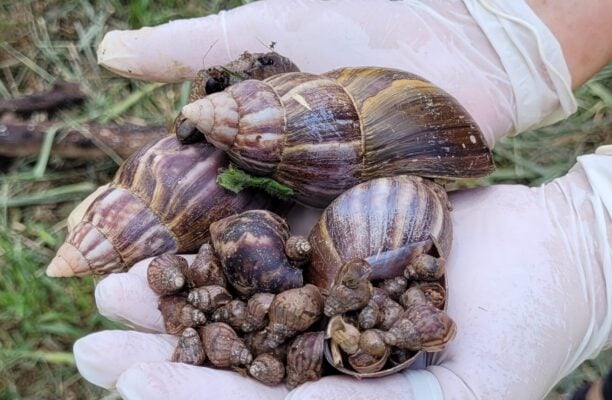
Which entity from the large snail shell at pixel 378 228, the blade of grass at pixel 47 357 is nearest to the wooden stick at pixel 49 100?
the blade of grass at pixel 47 357

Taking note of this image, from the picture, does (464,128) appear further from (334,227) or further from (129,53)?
(129,53)

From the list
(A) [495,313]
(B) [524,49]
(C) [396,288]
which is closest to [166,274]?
(C) [396,288]

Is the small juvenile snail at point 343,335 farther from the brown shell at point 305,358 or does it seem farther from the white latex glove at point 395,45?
the white latex glove at point 395,45

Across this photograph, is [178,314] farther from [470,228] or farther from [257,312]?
[470,228]

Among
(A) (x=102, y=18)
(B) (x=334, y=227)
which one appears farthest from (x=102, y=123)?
(B) (x=334, y=227)

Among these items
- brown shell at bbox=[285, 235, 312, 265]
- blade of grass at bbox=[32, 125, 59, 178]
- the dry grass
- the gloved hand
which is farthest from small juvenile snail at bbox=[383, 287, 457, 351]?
blade of grass at bbox=[32, 125, 59, 178]

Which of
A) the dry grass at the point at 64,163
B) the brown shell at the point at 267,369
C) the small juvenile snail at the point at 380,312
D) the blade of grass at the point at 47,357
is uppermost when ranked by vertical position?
the small juvenile snail at the point at 380,312
